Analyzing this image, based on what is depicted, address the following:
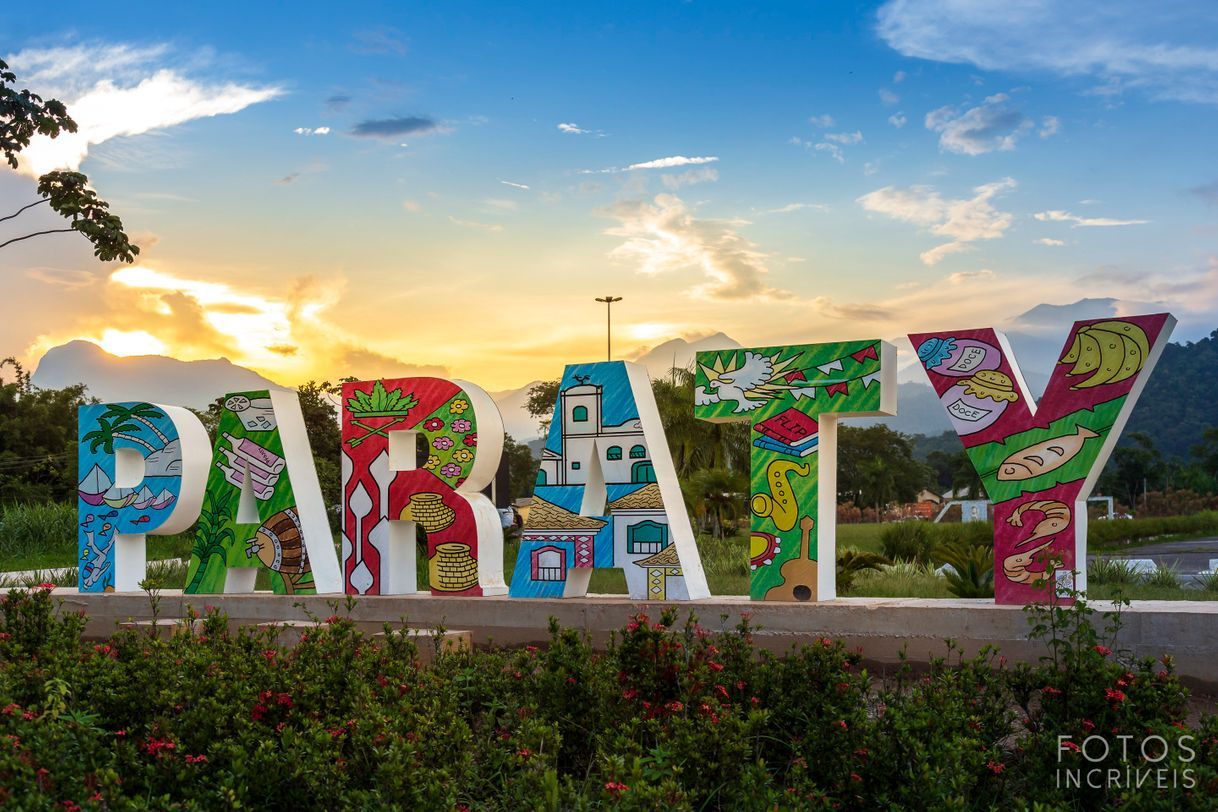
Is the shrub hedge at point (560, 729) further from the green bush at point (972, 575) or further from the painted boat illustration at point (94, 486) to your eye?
the painted boat illustration at point (94, 486)

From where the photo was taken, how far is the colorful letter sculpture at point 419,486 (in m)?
12.4

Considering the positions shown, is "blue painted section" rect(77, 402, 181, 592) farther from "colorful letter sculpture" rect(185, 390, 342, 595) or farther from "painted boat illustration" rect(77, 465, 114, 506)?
"colorful letter sculpture" rect(185, 390, 342, 595)

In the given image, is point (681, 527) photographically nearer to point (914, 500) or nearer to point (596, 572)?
point (596, 572)

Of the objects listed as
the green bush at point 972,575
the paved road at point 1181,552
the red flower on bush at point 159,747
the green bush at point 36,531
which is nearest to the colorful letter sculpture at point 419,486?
the green bush at point 972,575

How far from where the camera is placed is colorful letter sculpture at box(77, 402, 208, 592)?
1359cm

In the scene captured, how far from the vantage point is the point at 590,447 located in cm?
1185

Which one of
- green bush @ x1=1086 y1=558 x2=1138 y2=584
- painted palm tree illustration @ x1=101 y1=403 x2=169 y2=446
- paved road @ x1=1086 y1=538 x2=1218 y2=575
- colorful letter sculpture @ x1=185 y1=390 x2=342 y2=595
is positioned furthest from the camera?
paved road @ x1=1086 y1=538 x2=1218 y2=575

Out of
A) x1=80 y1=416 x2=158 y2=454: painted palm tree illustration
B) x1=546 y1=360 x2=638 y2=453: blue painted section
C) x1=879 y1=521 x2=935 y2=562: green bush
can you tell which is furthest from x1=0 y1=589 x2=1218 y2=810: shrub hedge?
x1=879 y1=521 x2=935 y2=562: green bush

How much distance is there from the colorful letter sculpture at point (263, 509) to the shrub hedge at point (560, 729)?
5.15 metres

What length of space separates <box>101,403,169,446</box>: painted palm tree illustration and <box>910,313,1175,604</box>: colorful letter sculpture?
883cm

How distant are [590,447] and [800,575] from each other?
8.13ft

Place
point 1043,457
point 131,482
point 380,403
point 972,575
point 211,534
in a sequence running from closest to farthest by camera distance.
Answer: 1. point 1043,457
2. point 972,575
3. point 380,403
4. point 211,534
5. point 131,482

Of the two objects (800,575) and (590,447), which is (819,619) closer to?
(800,575)

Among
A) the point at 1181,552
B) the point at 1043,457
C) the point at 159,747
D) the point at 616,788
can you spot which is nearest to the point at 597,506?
the point at 1043,457
